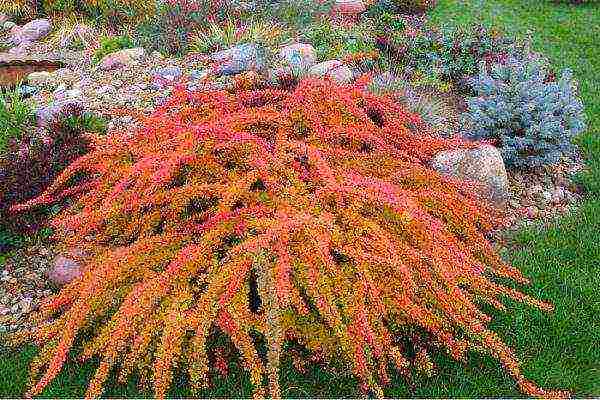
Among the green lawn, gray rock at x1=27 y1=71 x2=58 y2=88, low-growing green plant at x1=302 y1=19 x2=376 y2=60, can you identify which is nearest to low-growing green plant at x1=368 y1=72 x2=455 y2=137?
low-growing green plant at x1=302 y1=19 x2=376 y2=60

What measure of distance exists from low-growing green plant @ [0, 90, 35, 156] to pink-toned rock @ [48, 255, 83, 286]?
156cm

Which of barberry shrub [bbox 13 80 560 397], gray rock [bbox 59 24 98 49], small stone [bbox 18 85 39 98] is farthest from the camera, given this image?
gray rock [bbox 59 24 98 49]

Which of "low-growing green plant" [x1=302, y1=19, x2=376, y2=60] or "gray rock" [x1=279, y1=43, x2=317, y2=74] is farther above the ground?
"gray rock" [x1=279, y1=43, x2=317, y2=74]

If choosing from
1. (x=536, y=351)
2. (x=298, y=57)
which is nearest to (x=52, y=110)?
(x=298, y=57)

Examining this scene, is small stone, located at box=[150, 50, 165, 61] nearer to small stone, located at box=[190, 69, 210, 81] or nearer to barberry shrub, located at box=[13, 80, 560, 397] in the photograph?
small stone, located at box=[190, 69, 210, 81]

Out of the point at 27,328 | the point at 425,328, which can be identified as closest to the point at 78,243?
the point at 27,328

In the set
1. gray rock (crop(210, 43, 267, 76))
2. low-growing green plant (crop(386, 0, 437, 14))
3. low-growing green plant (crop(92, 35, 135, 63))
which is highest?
gray rock (crop(210, 43, 267, 76))

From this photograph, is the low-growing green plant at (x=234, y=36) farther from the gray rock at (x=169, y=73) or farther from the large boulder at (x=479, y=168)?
the large boulder at (x=479, y=168)

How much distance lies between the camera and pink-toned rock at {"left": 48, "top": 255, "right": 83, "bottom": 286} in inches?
147

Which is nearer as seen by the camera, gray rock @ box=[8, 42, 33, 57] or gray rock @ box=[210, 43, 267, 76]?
gray rock @ box=[210, 43, 267, 76]

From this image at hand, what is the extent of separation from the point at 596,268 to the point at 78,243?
9.53ft

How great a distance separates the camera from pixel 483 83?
524 centimetres

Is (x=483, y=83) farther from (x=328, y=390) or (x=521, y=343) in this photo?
(x=328, y=390)

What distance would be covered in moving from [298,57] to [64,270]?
296 centimetres
